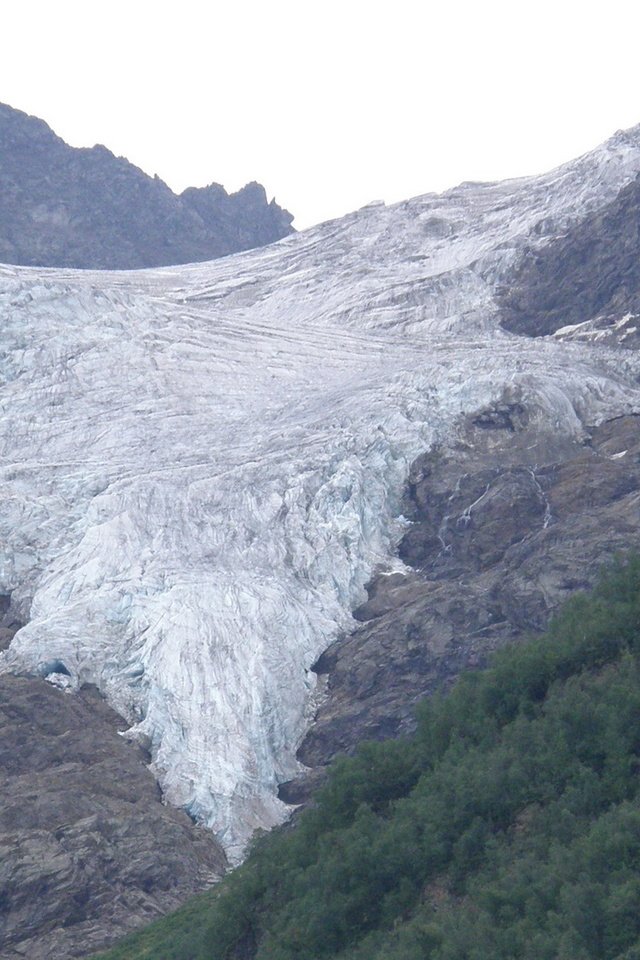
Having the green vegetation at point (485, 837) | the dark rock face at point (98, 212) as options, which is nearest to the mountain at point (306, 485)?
the green vegetation at point (485, 837)

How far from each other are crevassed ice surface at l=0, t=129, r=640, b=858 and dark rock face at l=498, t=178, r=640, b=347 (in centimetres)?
124

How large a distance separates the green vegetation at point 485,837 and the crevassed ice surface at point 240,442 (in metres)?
10.6

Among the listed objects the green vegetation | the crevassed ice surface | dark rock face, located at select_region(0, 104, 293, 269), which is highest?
dark rock face, located at select_region(0, 104, 293, 269)

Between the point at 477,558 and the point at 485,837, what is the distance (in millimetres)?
25882

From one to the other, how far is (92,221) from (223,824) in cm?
8084

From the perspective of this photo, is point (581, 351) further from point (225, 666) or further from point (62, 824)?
point (62, 824)

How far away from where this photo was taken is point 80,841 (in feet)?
146

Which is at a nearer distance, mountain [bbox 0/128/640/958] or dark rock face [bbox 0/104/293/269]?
mountain [bbox 0/128/640/958]

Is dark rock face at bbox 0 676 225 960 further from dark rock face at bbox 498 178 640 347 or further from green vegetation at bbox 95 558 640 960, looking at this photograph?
dark rock face at bbox 498 178 640 347

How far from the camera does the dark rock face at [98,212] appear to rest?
121 m

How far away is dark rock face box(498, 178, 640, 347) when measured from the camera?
76250mm

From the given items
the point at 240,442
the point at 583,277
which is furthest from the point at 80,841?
the point at 583,277

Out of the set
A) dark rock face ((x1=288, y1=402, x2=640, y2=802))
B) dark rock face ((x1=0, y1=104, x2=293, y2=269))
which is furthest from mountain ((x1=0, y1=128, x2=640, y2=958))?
dark rock face ((x1=0, y1=104, x2=293, y2=269))

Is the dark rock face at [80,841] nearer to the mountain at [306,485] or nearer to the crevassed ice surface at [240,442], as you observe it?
the mountain at [306,485]
